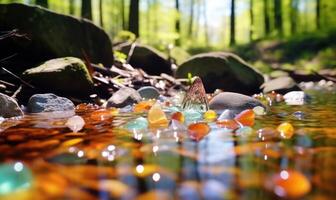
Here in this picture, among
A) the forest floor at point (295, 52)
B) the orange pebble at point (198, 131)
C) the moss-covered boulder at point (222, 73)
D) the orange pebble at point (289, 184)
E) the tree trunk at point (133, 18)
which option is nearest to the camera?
the orange pebble at point (289, 184)

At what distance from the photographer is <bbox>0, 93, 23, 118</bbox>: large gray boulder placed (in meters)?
4.08

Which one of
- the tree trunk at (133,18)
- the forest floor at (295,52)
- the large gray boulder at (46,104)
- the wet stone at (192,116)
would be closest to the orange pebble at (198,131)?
the wet stone at (192,116)

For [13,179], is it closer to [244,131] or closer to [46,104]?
[244,131]

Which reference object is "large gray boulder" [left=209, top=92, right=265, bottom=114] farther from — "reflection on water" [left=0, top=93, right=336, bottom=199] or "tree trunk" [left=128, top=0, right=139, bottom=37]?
"tree trunk" [left=128, top=0, right=139, bottom=37]

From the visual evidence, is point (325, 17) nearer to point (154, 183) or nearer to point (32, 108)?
point (32, 108)

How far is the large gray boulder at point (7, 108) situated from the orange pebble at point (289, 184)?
3281 millimetres

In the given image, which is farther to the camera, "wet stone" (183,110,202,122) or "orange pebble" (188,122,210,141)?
"wet stone" (183,110,202,122)

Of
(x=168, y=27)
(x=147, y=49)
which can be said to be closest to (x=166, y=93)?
(x=147, y=49)

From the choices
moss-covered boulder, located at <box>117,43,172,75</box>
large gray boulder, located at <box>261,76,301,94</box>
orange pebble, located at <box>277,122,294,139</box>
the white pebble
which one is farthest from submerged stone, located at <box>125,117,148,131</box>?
moss-covered boulder, located at <box>117,43,172,75</box>

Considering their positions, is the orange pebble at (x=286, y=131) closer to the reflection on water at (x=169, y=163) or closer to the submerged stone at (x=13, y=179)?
the reflection on water at (x=169, y=163)

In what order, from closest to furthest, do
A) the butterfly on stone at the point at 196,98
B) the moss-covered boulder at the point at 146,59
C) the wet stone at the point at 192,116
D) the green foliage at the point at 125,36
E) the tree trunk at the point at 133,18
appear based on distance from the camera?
1. the wet stone at the point at 192,116
2. the butterfly on stone at the point at 196,98
3. the moss-covered boulder at the point at 146,59
4. the green foliage at the point at 125,36
5. the tree trunk at the point at 133,18

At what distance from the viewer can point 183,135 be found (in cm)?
275

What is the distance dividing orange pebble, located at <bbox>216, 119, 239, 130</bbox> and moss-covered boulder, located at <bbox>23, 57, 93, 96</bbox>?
2.87 metres

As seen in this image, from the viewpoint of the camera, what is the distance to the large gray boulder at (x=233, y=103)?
15.3ft
